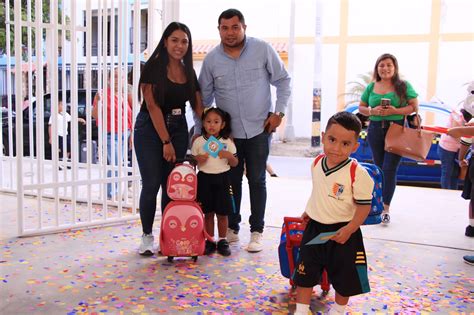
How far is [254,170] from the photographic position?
3.57m

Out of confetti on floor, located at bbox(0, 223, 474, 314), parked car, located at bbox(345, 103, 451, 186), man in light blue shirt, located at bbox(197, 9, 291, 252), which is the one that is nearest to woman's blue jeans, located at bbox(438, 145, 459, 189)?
parked car, located at bbox(345, 103, 451, 186)

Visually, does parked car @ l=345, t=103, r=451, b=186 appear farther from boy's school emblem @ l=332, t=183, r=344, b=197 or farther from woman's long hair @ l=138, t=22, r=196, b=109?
boy's school emblem @ l=332, t=183, r=344, b=197

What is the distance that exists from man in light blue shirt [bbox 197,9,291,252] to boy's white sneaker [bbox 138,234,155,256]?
680 millimetres

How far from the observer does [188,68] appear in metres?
3.44

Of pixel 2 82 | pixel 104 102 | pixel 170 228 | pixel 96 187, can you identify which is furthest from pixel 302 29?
pixel 170 228

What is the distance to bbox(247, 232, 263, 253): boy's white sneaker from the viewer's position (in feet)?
11.7

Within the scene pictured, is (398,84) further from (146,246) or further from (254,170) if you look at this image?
(146,246)

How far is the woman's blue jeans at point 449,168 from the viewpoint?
605cm

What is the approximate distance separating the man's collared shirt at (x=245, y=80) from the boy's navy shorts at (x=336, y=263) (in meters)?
1.29

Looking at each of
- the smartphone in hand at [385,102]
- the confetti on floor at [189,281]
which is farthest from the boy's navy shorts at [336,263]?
the smartphone in hand at [385,102]

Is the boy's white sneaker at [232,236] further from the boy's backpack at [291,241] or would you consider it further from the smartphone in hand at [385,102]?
the smartphone in hand at [385,102]

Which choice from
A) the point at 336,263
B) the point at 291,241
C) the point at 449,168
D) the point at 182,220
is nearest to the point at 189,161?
the point at 182,220

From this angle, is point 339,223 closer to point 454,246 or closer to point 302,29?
point 454,246

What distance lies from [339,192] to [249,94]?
4.49ft
